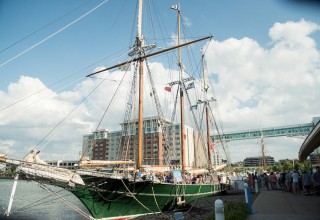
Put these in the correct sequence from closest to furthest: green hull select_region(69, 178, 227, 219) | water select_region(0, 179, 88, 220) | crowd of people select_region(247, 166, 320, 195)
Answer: green hull select_region(69, 178, 227, 219) < crowd of people select_region(247, 166, 320, 195) < water select_region(0, 179, 88, 220)

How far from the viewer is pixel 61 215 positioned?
908 inches

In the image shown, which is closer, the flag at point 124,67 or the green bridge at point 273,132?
the flag at point 124,67

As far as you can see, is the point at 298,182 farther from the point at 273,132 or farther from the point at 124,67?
the point at 273,132

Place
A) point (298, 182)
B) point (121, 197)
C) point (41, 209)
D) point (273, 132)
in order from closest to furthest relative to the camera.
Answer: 1. point (121, 197)
2. point (298, 182)
3. point (41, 209)
4. point (273, 132)

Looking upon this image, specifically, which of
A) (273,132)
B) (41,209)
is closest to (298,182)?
(41,209)

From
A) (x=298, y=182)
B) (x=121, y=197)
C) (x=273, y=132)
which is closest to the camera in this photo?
(x=121, y=197)

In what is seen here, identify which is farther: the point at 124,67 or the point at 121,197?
the point at 124,67

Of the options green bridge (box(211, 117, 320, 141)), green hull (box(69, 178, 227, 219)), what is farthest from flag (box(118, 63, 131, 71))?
green bridge (box(211, 117, 320, 141))

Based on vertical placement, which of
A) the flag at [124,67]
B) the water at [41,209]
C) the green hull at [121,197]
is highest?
the flag at [124,67]

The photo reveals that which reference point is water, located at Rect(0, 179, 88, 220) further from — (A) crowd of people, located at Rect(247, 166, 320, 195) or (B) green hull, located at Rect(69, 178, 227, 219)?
(A) crowd of people, located at Rect(247, 166, 320, 195)

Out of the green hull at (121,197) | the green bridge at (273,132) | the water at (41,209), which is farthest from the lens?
the green bridge at (273,132)

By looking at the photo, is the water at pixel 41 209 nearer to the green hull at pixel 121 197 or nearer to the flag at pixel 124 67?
the green hull at pixel 121 197

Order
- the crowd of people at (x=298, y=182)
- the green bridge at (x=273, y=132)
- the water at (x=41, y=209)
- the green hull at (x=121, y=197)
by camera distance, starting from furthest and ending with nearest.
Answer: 1. the green bridge at (x=273, y=132)
2. the water at (x=41, y=209)
3. the crowd of people at (x=298, y=182)
4. the green hull at (x=121, y=197)

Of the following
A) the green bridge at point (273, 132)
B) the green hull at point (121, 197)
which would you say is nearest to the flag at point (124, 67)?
the green hull at point (121, 197)
